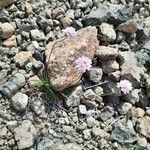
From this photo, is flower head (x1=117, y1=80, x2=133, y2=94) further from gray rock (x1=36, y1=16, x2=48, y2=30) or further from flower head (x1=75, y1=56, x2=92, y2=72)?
gray rock (x1=36, y1=16, x2=48, y2=30)

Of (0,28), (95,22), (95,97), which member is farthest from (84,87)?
(0,28)

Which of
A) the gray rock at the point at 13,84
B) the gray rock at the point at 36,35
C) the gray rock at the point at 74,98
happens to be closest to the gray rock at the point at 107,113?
the gray rock at the point at 74,98

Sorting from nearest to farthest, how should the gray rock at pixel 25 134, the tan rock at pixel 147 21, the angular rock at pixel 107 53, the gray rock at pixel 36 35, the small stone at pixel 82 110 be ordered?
the gray rock at pixel 25 134 < the small stone at pixel 82 110 < the angular rock at pixel 107 53 < the gray rock at pixel 36 35 < the tan rock at pixel 147 21

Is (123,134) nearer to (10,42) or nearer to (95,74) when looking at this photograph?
(95,74)

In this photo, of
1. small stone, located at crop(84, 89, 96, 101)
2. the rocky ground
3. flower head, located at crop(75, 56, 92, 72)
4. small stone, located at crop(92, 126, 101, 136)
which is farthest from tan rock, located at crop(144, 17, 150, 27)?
small stone, located at crop(92, 126, 101, 136)

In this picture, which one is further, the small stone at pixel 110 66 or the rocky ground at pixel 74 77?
the small stone at pixel 110 66

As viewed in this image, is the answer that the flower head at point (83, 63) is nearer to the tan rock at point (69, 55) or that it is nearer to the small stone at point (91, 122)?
the tan rock at point (69, 55)

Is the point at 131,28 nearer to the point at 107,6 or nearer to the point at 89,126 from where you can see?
the point at 107,6
